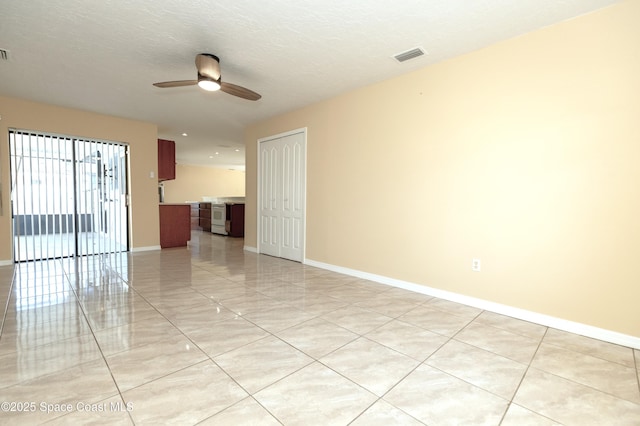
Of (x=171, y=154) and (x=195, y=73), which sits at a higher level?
(x=195, y=73)

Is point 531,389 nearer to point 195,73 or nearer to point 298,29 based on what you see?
point 298,29

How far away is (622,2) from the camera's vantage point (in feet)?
7.17

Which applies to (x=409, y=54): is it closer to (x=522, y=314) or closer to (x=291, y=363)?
(x=522, y=314)

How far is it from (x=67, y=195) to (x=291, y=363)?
555cm

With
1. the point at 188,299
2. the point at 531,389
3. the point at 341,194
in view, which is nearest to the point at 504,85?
the point at 341,194

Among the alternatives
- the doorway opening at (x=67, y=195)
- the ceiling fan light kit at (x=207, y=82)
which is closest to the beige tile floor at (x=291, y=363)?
the doorway opening at (x=67, y=195)

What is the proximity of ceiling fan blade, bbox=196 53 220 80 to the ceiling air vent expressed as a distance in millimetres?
1875

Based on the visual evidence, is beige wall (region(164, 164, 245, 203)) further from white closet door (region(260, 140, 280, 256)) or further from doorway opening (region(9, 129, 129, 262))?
white closet door (region(260, 140, 280, 256))

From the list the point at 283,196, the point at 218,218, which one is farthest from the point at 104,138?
the point at 218,218

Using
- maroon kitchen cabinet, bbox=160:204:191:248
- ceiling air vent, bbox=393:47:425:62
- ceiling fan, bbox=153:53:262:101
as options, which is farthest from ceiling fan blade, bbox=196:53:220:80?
maroon kitchen cabinet, bbox=160:204:191:248

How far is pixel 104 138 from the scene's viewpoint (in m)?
5.29

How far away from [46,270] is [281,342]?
4.21 m

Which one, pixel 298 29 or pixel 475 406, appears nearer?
pixel 475 406

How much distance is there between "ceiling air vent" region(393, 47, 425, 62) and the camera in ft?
9.55
